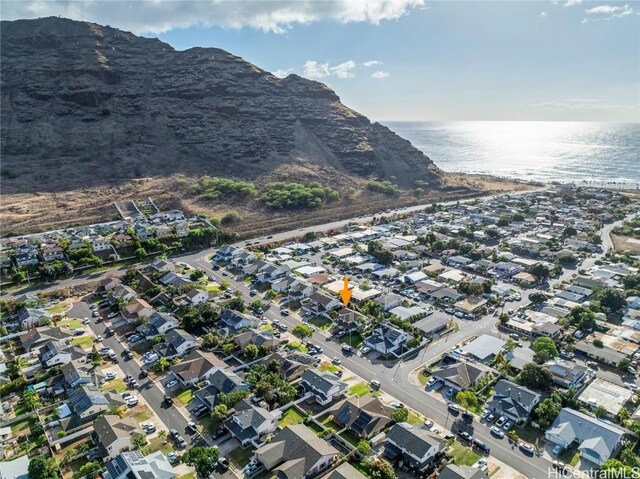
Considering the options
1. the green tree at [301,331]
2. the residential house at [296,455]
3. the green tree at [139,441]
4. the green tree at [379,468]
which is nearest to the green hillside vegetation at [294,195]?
the green tree at [301,331]

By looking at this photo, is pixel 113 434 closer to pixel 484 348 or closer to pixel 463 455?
pixel 463 455

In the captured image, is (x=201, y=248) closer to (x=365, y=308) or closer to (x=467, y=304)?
(x=365, y=308)

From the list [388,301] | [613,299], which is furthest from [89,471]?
[613,299]

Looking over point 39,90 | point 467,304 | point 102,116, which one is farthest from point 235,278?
point 39,90

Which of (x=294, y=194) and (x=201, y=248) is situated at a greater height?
(x=294, y=194)

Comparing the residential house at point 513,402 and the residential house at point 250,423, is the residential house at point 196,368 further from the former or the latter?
the residential house at point 513,402
